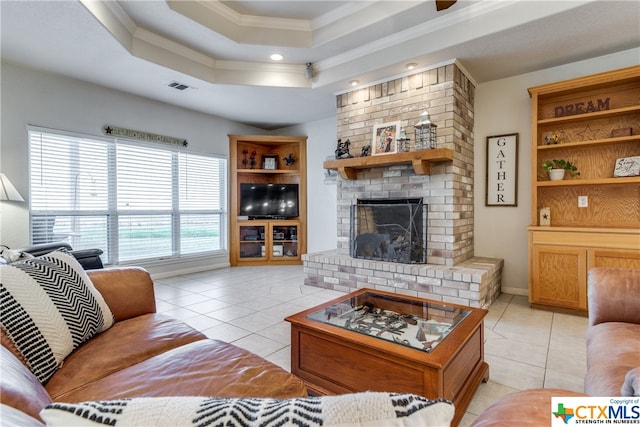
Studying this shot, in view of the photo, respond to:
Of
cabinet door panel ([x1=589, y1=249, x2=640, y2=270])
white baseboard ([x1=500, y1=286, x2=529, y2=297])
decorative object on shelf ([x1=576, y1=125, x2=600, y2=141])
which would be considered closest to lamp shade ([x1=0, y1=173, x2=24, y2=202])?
white baseboard ([x1=500, y1=286, x2=529, y2=297])

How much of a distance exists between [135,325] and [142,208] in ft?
10.6

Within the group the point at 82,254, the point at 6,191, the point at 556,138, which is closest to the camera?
the point at 82,254

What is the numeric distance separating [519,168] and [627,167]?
0.88 m

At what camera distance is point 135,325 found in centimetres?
159

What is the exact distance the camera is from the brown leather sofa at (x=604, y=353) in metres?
0.69

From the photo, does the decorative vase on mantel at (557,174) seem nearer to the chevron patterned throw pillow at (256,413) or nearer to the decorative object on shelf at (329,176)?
the decorative object on shelf at (329,176)

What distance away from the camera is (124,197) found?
4164mm

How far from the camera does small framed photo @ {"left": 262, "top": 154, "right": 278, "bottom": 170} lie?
19.2ft

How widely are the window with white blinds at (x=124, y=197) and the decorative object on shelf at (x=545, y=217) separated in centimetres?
454

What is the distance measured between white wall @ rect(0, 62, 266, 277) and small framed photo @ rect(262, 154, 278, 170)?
1.56m

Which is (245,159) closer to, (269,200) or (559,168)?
(269,200)

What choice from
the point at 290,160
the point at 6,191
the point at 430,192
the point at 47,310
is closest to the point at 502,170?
the point at 430,192

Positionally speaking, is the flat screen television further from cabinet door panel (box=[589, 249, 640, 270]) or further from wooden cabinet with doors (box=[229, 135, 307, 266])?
cabinet door panel (box=[589, 249, 640, 270])

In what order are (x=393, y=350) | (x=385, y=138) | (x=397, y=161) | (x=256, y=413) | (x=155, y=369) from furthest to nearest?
(x=385, y=138), (x=397, y=161), (x=393, y=350), (x=155, y=369), (x=256, y=413)
